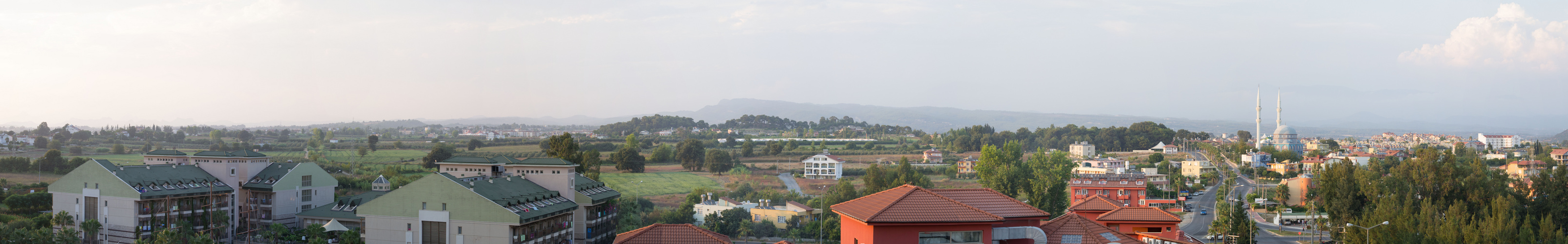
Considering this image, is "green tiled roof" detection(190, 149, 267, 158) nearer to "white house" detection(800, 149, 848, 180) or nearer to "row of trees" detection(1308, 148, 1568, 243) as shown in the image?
"white house" detection(800, 149, 848, 180)

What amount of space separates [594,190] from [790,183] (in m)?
33.4

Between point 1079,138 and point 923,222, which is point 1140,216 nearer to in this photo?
point 923,222

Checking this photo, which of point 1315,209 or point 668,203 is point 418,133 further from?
point 1315,209

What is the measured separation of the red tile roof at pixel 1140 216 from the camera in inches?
974

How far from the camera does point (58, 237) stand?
2638cm

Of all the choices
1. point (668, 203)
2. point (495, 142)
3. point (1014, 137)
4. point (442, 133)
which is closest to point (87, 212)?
point (668, 203)

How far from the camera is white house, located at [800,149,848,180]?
231 feet

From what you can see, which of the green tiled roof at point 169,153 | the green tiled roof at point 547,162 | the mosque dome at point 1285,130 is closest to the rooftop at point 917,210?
the green tiled roof at point 547,162

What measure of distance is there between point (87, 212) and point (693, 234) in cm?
2682

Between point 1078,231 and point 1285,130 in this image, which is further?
point 1285,130

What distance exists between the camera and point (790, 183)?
64938 millimetres

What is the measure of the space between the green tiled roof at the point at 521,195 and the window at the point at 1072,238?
14887mm

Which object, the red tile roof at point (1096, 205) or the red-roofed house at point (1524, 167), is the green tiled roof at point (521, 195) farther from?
the red-roofed house at point (1524, 167)

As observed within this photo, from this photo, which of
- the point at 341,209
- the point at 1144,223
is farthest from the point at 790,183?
the point at 1144,223
